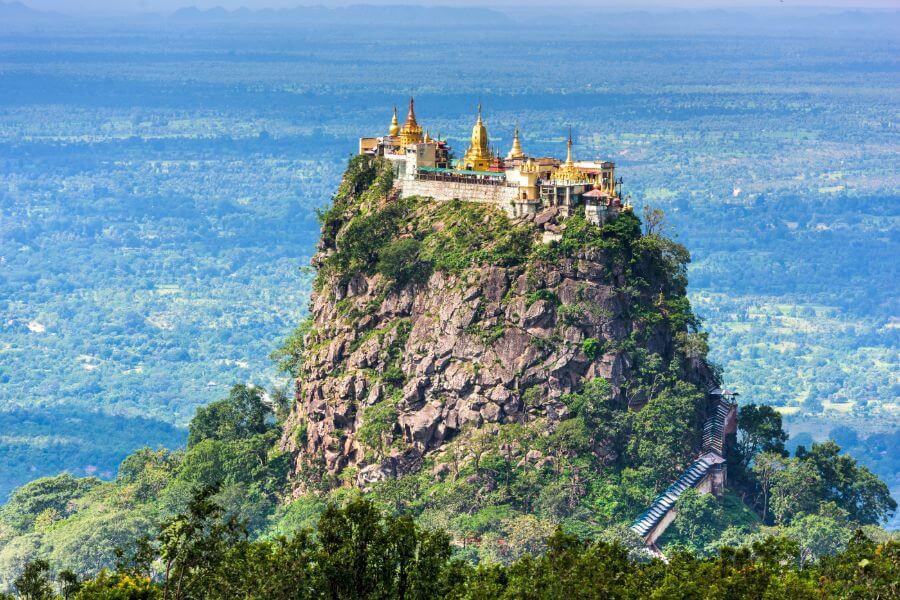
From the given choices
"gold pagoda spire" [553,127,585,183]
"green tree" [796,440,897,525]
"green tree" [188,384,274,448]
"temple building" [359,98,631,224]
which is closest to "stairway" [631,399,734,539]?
"green tree" [796,440,897,525]

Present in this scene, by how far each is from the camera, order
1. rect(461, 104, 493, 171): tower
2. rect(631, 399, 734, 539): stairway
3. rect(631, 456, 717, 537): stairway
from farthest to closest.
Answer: rect(461, 104, 493, 171): tower → rect(631, 399, 734, 539): stairway → rect(631, 456, 717, 537): stairway

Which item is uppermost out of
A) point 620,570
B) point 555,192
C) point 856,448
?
point 555,192

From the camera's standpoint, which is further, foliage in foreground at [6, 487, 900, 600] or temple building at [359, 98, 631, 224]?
temple building at [359, 98, 631, 224]

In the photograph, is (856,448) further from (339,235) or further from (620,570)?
(620,570)

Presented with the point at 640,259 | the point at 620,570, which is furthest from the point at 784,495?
the point at 620,570

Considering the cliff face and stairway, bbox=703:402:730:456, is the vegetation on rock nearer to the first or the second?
the cliff face

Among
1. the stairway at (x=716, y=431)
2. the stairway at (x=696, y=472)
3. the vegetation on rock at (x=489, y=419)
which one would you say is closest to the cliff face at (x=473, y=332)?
the vegetation on rock at (x=489, y=419)

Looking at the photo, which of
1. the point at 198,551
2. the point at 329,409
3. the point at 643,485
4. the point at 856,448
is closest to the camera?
the point at 198,551

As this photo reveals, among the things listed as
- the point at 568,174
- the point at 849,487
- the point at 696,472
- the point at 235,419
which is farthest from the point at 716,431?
the point at 235,419
